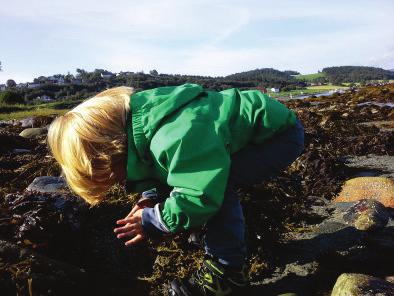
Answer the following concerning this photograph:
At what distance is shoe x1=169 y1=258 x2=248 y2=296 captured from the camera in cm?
240

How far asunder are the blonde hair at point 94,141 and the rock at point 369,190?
249cm

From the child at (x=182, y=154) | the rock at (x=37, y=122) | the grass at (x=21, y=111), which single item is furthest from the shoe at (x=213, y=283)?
the grass at (x=21, y=111)

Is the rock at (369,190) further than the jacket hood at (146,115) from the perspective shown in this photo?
Yes

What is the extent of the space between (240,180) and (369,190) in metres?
1.79

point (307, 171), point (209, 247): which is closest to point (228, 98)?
point (209, 247)

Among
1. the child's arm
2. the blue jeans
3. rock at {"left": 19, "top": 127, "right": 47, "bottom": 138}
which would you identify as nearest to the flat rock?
the blue jeans

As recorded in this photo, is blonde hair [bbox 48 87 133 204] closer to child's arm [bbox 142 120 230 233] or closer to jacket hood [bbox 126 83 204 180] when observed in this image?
jacket hood [bbox 126 83 204 180]

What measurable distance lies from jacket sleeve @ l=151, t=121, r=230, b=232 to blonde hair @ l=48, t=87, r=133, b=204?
356 mm

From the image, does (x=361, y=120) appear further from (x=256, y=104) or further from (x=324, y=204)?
(x=256, y=104)

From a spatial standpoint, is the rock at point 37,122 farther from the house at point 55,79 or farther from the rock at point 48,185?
the house at point 55,79

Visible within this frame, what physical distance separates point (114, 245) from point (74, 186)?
991 mm

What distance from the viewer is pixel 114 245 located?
326 centimetres

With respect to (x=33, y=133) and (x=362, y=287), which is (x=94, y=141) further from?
(x=33, y=133)

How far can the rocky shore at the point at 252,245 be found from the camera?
2471 mm
